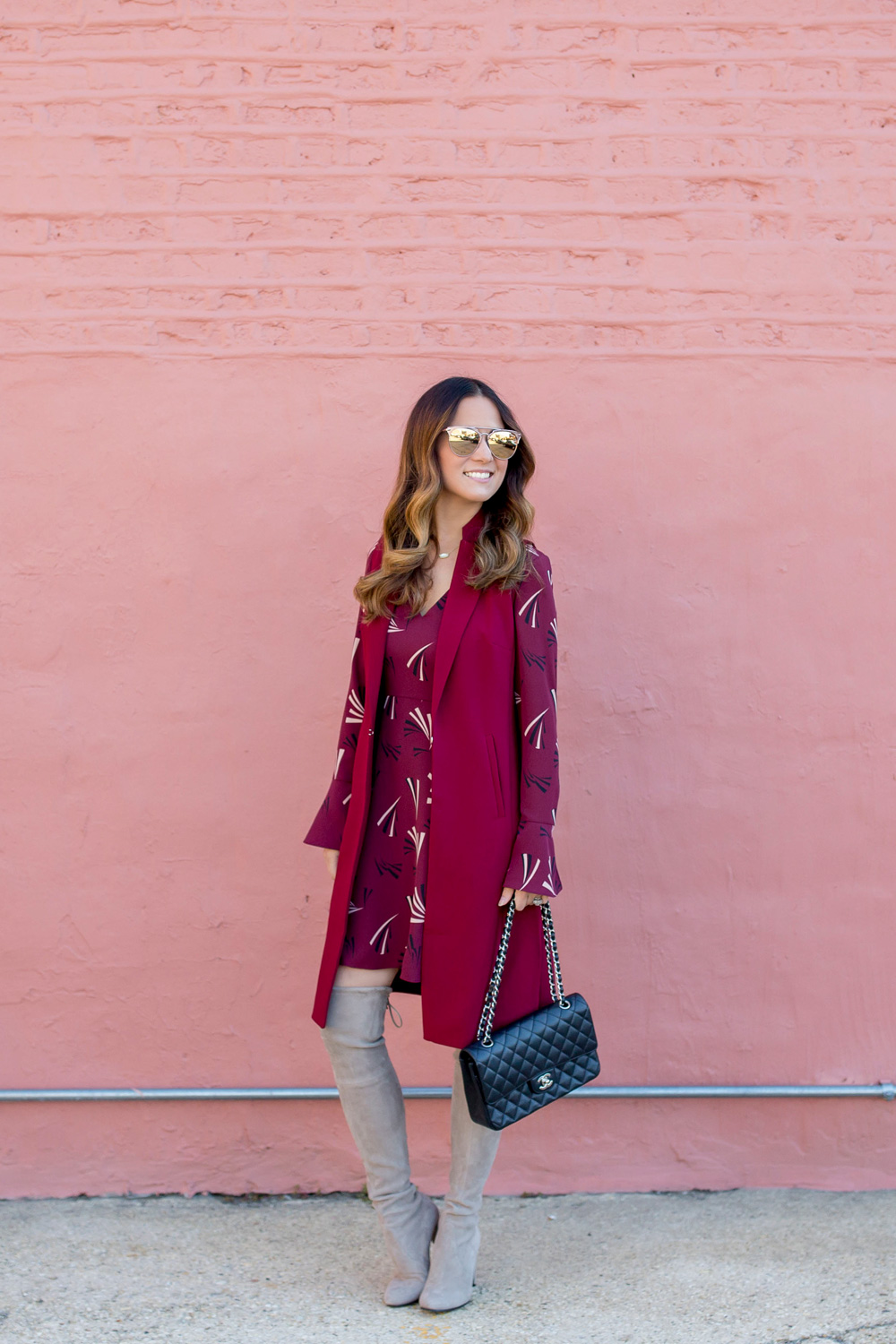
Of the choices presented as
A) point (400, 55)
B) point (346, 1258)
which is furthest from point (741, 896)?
point (400, 55)

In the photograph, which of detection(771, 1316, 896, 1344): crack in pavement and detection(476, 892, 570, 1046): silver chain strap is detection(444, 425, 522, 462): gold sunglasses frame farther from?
detection(771, 1316, 896, 1344): crack in pavement

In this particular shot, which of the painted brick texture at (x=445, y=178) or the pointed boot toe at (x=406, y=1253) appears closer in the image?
the pointed boot toe at (x=406, y=1253)

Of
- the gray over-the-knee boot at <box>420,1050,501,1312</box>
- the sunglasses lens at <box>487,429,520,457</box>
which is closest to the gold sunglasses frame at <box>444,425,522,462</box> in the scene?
the sunglasses lens at <box>487,429,520,457</box>

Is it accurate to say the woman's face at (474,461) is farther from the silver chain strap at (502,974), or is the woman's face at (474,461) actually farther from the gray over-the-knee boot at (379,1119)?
the gray over-the-knee boot at (379,1119)

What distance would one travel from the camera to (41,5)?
10.6 feet

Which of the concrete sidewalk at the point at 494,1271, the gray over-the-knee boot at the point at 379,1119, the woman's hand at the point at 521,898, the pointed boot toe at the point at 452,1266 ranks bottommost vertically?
the concrete sidewalk at the point at 494,1271

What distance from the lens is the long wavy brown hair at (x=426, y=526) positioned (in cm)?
262

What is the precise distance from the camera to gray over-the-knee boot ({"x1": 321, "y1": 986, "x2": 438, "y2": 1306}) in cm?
262

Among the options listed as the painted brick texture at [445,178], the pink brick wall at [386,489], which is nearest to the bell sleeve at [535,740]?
the pink brick wall at [386,489]

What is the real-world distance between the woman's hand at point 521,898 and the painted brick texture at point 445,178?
5.16 ft

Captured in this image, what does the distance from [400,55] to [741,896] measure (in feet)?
8.48

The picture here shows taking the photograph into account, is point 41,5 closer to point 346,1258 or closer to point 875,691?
point 875,691

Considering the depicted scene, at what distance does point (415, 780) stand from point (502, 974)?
0.48m

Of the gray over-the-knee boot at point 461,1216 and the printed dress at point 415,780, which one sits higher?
the printed dress at point 415,780
